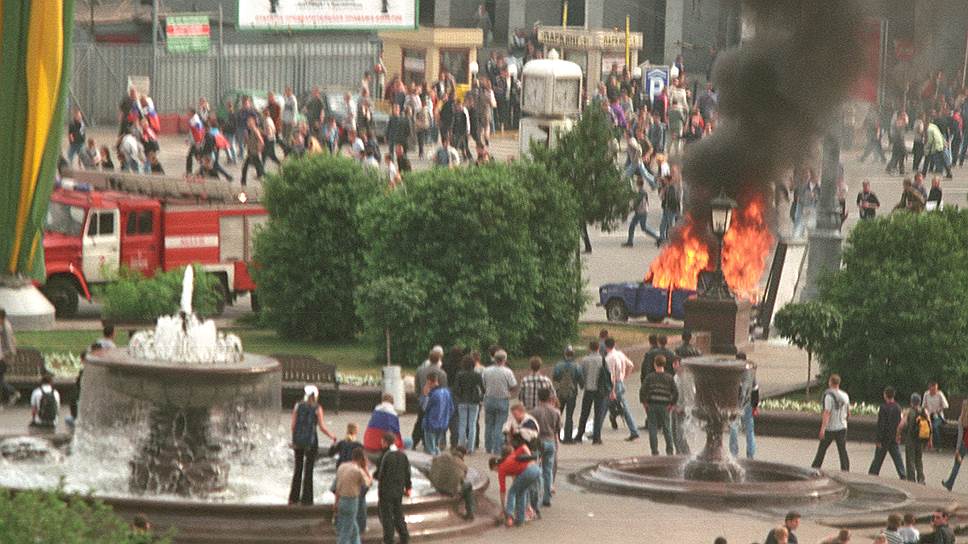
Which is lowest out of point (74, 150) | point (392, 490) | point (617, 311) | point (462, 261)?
point (617, 311)

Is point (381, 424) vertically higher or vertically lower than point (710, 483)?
higher

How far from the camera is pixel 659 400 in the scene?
2712cm

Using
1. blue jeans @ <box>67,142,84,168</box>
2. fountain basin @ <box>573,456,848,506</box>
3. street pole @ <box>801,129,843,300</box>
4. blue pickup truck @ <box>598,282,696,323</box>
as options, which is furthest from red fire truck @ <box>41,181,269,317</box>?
fountain basin @ <box>573,456,848,506</box>

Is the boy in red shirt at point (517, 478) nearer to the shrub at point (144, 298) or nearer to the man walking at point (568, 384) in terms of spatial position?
the man walking at point (568, 384)

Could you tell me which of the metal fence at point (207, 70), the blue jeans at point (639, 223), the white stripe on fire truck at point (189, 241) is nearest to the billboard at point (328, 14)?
the metal fence at point (207, 70)

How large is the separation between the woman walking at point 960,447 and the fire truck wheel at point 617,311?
10.4 metres

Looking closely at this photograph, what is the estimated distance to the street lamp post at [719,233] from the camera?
110ft

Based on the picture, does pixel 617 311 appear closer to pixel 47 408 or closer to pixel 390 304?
pixel 390 304

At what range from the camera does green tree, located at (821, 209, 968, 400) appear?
31.5 metres

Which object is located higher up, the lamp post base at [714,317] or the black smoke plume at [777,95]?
the black smoke plume at [777,95]

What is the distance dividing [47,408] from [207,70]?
106ft

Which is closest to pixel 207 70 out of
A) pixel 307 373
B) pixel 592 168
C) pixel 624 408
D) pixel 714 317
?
pixel 592 168

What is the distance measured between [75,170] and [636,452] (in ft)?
59.6

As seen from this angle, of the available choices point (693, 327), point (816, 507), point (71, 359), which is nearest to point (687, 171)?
point (693, 327)
